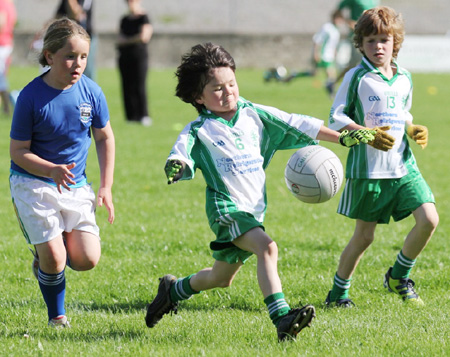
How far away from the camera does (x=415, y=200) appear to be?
536cm

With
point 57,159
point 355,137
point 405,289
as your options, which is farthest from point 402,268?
point 57,159

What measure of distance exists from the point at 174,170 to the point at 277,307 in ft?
2.89

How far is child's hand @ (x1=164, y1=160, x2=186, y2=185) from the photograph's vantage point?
14.1 feet

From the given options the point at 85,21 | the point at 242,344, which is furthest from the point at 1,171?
the point at 242,344

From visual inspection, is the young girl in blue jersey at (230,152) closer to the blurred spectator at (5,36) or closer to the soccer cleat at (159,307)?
the soccer cleat at (159,307)

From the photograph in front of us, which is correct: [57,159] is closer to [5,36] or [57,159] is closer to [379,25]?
[379,25]

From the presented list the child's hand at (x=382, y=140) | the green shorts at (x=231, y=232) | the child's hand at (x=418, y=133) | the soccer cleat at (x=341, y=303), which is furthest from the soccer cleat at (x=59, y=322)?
the child's hand at (x=418, y=133)

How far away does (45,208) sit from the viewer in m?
4.70

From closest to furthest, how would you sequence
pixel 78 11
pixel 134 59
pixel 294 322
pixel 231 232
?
pixel 294 322 → pixel 231 232 → pixel 78 11 → pixel 134 59

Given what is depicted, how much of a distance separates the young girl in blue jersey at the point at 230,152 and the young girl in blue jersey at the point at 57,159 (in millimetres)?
538

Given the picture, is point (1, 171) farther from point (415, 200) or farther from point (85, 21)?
point (415, 200)

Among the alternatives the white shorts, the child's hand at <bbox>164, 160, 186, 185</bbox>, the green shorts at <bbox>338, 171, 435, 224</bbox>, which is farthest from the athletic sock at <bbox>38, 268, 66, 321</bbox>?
the green shorts at <bbox>338, 171, 435, 224</bbox>

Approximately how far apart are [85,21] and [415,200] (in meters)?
10.4

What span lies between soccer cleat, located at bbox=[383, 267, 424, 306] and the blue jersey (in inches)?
83.8
